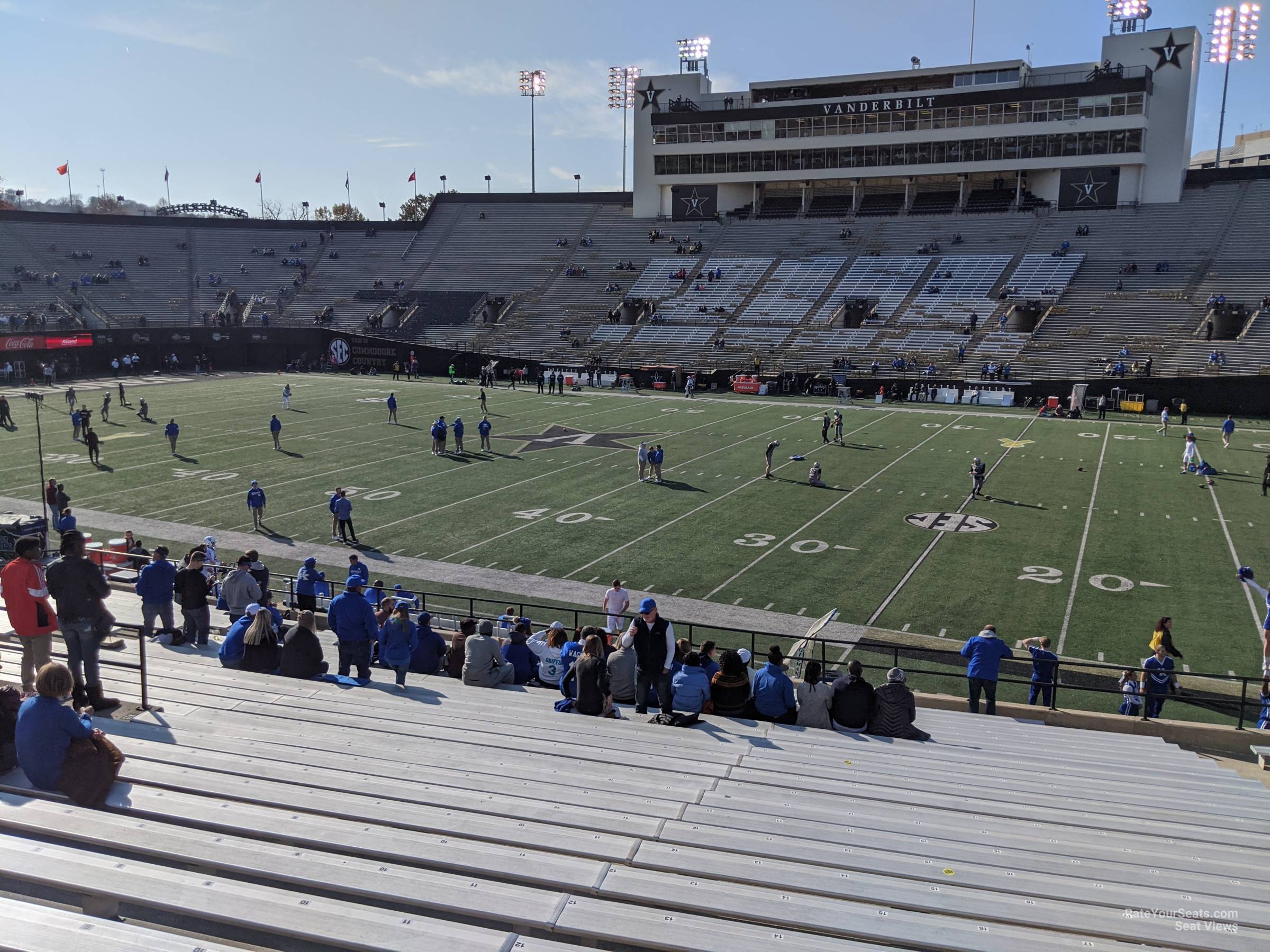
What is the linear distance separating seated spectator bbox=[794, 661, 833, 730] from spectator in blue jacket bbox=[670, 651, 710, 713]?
1.00 metres

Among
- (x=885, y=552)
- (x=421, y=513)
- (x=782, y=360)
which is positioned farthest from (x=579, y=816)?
(x=782, y=360)

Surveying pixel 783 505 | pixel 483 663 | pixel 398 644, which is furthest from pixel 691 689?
pixel 783 505

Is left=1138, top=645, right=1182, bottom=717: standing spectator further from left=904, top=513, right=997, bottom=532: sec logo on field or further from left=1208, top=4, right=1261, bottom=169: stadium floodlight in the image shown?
left=1208, top=4, right=1261, bottom=169: stadium floodlight

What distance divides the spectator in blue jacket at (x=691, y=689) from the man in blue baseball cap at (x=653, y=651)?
0.09 m

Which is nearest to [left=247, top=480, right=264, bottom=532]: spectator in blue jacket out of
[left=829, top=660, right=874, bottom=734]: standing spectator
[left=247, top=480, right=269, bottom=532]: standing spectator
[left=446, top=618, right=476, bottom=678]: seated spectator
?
[left=247, top=480, right=269, bottom=532]: standing spectator

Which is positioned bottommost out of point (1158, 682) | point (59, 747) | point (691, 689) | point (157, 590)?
point (1158, 682)

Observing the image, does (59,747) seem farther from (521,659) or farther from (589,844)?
(521,659)

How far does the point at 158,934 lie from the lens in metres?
3.55

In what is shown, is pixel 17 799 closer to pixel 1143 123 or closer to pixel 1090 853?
pixel 1090 853

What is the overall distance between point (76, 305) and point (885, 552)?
56.7 meters

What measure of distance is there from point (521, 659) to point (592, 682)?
7.31ft

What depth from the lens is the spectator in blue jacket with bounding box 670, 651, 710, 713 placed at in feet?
28.2

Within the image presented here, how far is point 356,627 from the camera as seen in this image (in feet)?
31.1

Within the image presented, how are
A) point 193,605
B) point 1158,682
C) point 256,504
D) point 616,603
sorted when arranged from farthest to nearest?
1. point 256,504
2. point 616,603
3. point 1158,682
4. point 193,605
